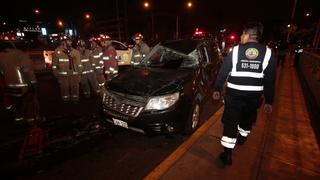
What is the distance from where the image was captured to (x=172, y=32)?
57250 mm

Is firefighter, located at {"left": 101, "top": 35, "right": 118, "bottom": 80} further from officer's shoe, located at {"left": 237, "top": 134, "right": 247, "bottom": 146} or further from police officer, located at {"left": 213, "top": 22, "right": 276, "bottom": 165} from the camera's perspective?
police officer, located at {"left": 213, "top": 22, "right": 276, "bottom": 165}

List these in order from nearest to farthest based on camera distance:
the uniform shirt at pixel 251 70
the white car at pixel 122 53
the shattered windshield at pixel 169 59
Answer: the uniform shirt at pixel 251 70 < the shattered windshield at pixel 169 59 < the white car at pixel 122 53

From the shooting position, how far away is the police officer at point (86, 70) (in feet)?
22.8

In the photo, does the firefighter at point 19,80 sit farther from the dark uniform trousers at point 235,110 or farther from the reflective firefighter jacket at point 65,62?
the dark uniform trousers at point 235,110

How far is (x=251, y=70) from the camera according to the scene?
3066mm

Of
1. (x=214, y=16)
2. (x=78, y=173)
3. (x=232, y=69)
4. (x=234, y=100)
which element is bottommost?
(x=78, y=173)

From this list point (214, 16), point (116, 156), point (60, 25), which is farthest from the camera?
point (214, 16)

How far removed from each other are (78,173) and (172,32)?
5628 centimetres

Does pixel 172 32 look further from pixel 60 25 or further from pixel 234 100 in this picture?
pixel 234 100

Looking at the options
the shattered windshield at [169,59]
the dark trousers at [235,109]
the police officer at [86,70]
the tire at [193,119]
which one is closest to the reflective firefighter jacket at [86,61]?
the police officer at [86,70]

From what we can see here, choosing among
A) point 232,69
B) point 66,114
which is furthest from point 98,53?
point 232,69

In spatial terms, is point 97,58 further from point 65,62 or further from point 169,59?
point 169,59

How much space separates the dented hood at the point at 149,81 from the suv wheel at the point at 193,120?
64 cm

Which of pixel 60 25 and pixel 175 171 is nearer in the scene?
pixel 175 171
